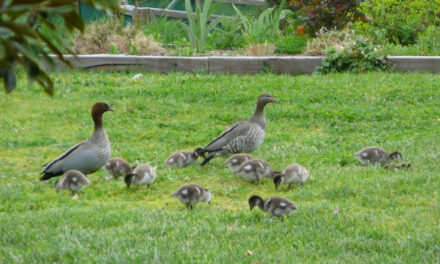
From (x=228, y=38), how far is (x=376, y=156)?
28.6 ft

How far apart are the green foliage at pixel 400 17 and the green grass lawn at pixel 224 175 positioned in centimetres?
281

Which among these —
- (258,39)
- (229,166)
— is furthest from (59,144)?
(258,39)

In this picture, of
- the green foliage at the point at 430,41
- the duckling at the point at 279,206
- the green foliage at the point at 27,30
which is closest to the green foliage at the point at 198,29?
the green foliage at the point at 430,41

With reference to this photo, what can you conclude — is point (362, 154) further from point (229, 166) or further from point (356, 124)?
A: point (356, 124)

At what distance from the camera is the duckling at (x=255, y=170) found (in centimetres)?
864

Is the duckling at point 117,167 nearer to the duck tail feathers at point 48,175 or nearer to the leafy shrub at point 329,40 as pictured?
the duck tail feathers at point 48,175

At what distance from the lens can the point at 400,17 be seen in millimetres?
16641

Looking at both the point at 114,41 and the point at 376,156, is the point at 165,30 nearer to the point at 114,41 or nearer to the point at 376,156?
the point at 114,41

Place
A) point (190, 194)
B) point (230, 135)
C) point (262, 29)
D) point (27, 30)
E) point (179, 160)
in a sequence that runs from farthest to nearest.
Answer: point (262, 29), point (230, 135), point (179, 160), point (190, 194), point (27, 30)

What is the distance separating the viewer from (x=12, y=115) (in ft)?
41.9

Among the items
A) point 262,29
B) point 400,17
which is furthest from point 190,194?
point 400,17

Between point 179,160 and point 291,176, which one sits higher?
point 291,176

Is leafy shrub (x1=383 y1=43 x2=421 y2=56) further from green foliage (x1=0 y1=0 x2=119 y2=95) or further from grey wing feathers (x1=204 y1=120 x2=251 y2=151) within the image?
green foliage (x1=0 y1=0 x2=119 y2=95)

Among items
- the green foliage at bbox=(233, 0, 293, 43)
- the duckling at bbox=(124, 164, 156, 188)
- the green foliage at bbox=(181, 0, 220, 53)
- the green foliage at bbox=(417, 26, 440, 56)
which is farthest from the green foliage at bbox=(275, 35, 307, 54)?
the duckling at bbox=(124, 164, 156, 188)
